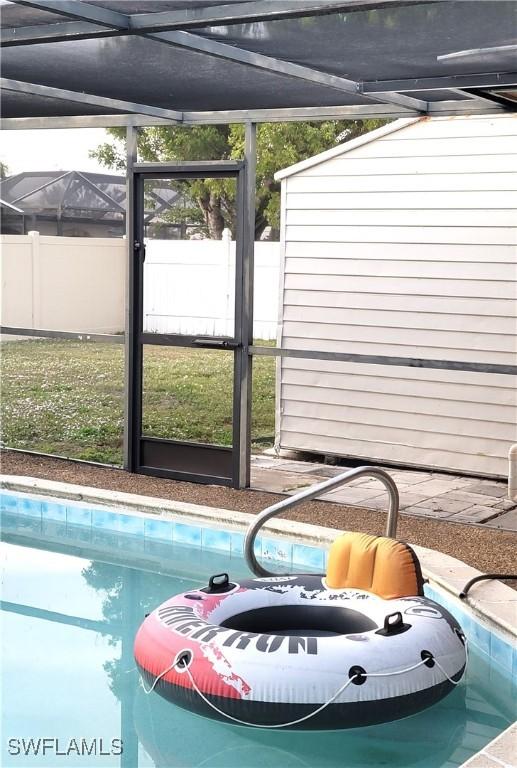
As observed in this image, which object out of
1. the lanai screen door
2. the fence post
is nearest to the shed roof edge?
the lanai screen door

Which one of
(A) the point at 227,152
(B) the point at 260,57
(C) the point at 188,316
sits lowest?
(C) the point at 188,316

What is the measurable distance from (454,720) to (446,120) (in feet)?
14.6

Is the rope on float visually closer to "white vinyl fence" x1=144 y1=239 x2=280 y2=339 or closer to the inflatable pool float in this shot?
the inflatable pool float

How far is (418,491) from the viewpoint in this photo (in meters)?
6.55

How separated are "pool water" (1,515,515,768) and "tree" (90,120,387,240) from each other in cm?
262

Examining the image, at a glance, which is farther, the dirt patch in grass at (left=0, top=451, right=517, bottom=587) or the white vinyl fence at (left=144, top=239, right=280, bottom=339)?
the white vinyl fence at (left=144, top=239, right=280, bottom=339)

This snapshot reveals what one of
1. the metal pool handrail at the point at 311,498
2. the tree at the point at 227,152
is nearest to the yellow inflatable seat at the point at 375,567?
the metal pool handrail at the point at 311,498

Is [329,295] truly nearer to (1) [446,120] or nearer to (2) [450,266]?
(2) [450,266]

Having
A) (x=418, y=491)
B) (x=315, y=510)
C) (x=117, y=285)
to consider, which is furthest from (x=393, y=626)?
(x=117, y=285)

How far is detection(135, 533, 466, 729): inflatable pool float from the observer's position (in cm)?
352

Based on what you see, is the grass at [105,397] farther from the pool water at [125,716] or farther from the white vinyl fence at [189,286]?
the pool water at [125,716]

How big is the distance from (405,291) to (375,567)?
3.44 m

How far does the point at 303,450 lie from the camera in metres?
7.77

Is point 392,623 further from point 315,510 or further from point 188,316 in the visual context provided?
point 188,316
